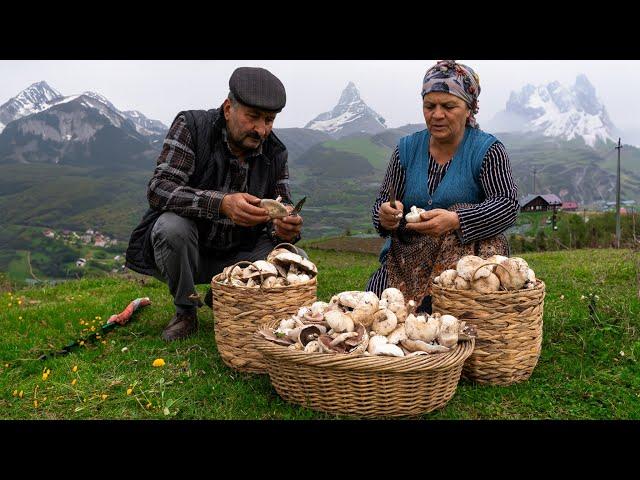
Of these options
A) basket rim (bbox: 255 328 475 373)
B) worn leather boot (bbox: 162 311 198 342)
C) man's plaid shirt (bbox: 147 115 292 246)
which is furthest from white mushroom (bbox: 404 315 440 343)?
worn leather boot (bbox: 162 311 198 342)

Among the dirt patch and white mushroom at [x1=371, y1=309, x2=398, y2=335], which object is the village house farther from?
white mushroom at [x1=371, y1=309, x2=398, y2=335]

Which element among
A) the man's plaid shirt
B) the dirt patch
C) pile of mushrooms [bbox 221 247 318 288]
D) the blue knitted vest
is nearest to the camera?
pile of mushrooms [bbox 221 247 318 288]

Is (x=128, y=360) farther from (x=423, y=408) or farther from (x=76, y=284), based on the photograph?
(x=76, y=284)

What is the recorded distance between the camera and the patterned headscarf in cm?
416

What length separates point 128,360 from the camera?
178 inches

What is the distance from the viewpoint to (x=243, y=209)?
4367 mm

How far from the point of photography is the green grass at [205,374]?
3.55 m

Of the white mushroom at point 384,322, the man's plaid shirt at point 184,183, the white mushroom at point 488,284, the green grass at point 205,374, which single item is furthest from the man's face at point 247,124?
the white mushroom at point 488,284

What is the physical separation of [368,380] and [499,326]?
103cm

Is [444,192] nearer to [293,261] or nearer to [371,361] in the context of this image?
[293,261]

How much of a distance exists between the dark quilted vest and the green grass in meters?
0.78

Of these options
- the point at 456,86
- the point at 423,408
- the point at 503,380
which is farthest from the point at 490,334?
the point at 456,86

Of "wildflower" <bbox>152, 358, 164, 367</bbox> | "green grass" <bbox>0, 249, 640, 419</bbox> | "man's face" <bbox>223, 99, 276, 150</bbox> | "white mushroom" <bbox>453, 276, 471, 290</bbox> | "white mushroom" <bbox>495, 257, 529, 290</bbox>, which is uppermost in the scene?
"man's face" <bbox>223, 99, 276, 150</bbox>

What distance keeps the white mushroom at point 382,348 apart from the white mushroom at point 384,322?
0.12 metres
